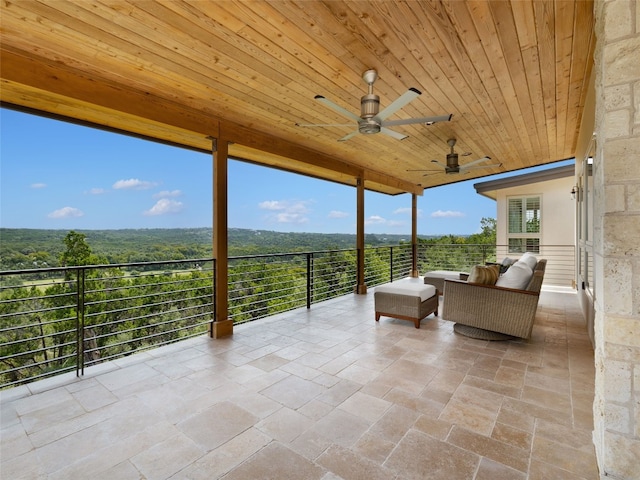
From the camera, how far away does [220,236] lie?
3779mm

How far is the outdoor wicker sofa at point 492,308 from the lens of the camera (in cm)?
337

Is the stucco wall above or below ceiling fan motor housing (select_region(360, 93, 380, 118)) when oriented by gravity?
below

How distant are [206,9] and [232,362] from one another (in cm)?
277


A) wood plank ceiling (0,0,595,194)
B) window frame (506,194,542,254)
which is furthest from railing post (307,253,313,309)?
window frame (506,194,542,254)

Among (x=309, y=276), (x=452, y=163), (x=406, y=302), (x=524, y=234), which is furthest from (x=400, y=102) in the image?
(x=524, y=234)

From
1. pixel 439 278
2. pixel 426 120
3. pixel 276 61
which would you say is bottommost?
pixel 439 278

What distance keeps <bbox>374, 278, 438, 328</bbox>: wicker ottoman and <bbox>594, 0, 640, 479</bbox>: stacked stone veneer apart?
2581 millimetres

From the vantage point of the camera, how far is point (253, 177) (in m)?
16.6

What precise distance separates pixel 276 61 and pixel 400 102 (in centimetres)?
106

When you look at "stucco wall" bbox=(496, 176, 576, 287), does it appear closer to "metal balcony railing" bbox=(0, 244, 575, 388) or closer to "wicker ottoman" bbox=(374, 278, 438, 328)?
"metal balcony railing" bbox=(0, 244, 575, 388)

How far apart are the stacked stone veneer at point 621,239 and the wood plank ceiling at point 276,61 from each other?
891mm

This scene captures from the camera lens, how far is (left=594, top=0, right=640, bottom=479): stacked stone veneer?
1453mm

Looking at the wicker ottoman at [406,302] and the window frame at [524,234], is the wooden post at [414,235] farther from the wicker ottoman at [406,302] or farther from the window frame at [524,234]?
the wicker ottoman at [406,302]

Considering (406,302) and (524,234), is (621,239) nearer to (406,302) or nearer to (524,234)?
(406,302)
